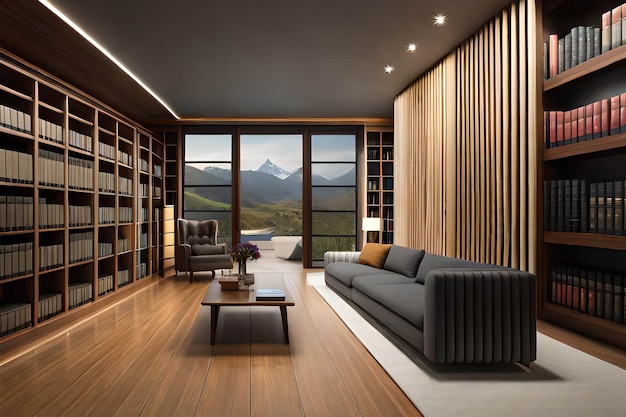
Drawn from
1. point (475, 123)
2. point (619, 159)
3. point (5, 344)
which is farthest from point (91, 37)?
point (619, 159)

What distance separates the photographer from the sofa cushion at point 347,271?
5830mm

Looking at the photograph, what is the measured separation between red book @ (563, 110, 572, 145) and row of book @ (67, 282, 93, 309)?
538 cm

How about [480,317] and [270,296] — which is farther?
[270,296]

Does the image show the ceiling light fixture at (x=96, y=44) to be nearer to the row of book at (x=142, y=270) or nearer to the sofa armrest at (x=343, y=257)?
the row of book at (x=142, y=270)

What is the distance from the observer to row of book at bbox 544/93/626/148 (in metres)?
3.76

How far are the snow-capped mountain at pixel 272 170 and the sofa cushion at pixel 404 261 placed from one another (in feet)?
30.2

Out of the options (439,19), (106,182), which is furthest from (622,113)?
(106,182)

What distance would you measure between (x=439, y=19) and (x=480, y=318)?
3188 millimetres

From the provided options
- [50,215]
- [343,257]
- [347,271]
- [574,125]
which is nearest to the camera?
[574,125]

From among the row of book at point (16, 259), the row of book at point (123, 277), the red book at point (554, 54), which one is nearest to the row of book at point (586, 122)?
the red book at point (554, 54)

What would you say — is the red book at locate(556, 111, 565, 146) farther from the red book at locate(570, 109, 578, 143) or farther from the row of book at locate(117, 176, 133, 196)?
the row of book at locate(117, 176, 133, 196)

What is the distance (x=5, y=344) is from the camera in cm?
380

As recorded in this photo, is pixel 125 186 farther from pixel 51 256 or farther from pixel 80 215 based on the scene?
pixel 51 256

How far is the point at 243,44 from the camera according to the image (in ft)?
17.4
